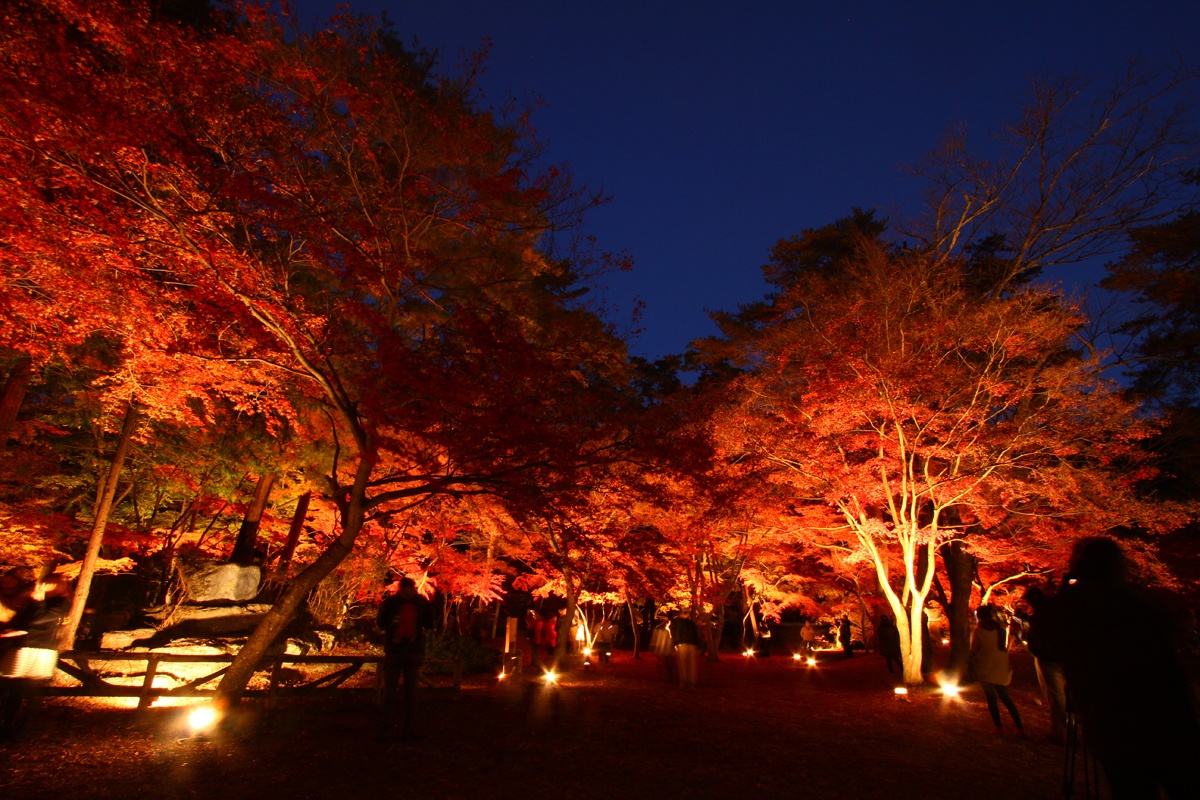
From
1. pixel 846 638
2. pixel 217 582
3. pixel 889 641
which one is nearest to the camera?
pixel 217 582

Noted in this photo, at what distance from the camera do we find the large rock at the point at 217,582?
1480 centimetres

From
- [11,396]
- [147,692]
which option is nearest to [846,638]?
[147,692]

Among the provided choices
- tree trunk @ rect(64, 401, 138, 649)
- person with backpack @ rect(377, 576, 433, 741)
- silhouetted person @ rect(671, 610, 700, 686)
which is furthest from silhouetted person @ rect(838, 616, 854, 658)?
tree trunk @ rect(64, 401, 138, 649)

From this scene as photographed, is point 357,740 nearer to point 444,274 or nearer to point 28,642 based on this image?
point 28,642

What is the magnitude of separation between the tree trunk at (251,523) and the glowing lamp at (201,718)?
37.0 feet

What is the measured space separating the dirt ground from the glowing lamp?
0.13m

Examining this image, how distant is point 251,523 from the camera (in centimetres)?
1695

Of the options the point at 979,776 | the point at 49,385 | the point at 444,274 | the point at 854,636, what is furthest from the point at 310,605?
the point at 854,636

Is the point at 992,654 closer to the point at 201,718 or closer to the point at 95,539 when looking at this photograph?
the point at 201,718

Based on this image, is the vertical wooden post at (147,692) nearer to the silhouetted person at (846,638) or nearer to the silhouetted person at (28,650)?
the silhouetted person at (28,650)

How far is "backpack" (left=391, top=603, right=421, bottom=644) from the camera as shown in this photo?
19.6 ft

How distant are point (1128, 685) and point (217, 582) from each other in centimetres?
1766

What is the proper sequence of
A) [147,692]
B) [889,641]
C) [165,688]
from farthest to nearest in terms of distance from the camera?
[889,641] < [165,688] < [147,692]

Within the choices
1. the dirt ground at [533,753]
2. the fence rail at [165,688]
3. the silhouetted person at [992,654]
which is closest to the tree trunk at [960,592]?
the dirt ground at [533,753]
